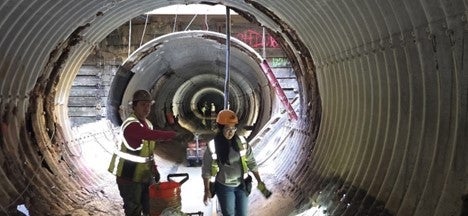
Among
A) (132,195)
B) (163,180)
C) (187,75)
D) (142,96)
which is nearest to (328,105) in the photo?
(142,96)

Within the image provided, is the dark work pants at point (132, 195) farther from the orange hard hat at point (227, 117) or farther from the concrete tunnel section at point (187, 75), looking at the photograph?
the concrete tunnel section at point (187, 75)

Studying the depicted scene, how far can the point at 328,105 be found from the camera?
7.55 metres

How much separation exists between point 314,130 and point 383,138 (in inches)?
125

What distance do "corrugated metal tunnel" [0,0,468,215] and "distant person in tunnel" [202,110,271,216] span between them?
3.04ft

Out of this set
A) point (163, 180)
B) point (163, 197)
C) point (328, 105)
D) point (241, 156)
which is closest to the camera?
point (163, 197)

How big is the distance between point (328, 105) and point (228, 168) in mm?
1983

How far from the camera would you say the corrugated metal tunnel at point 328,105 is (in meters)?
3.98

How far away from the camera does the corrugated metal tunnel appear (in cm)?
398

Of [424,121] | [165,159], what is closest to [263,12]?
[424,121]

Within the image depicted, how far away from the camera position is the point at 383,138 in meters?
5.25

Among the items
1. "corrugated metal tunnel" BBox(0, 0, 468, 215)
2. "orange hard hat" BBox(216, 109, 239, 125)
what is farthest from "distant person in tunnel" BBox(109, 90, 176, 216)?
"corrugated metal tunnel" BBox(0, 0, 468, 215)

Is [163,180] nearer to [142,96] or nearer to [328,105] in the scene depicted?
[328,105]

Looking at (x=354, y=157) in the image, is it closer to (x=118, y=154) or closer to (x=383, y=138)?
(x=383, y=138)

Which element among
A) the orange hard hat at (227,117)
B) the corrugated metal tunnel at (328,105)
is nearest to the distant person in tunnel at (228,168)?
the orange hard hat at (227,117)
